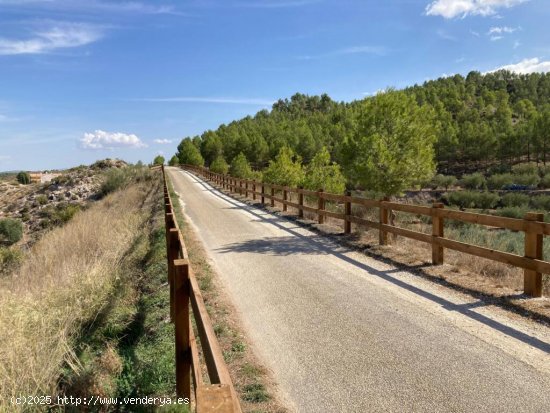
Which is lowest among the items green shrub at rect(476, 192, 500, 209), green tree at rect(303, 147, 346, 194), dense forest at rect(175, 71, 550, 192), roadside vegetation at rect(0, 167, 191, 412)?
green shrub at rect(476, 192, 500, 209)

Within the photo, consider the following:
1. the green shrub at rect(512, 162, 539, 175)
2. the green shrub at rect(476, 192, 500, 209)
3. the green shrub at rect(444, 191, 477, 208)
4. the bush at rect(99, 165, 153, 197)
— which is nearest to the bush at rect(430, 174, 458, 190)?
the green shrub at rect(512, 162, 539, 175)

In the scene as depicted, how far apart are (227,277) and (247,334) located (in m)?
2.98

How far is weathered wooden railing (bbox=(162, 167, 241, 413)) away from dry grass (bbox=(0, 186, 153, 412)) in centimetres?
169

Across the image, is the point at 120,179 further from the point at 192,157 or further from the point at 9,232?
the point at 192,157

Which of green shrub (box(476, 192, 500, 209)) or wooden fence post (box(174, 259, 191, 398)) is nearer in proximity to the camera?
wooden fence post (box(174, 259, 191, 398))

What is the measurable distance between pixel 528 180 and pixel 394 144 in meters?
61.8

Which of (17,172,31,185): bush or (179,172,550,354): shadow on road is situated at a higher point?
(17,172,31,185): bush

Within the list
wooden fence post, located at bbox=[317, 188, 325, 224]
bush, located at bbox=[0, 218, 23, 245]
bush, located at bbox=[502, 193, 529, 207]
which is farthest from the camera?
bush, located at bbox=[502, 193, 529, 207]

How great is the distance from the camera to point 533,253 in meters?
6.55

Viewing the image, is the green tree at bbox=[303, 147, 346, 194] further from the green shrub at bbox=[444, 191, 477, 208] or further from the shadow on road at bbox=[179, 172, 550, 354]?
the green shrub at bbox=[444, 191, 477, 208]

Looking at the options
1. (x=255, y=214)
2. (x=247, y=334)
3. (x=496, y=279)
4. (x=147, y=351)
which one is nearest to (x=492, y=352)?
(x=247, y=334)

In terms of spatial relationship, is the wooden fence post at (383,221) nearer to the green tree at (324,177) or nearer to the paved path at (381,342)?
the paved path at (381,342)

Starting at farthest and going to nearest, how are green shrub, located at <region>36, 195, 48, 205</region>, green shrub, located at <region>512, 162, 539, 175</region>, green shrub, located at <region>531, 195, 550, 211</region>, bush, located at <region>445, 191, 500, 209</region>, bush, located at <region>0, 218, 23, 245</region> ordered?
green shrub, located at <region>512, 162, 539, 175</region>
green shrub, located at <region>36, 195, 48, 205</region>
bush, located at <region>445, 191, 500, 209</region>
green shrub, located at <region>531, 195, 550, 211</region>
bush, located at <region>0, 218, 23, 245</region>

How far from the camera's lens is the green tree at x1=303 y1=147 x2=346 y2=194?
2400cm
